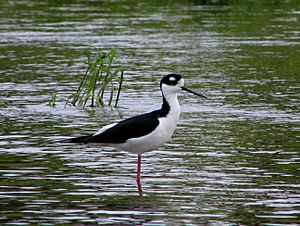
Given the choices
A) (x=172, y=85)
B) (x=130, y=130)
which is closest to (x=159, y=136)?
(x=130, y=130)

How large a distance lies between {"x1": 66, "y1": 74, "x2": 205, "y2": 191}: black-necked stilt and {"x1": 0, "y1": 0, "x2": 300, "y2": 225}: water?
520 millimetres

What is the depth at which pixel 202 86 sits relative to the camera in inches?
927

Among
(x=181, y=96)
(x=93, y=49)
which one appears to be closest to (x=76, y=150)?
(x=181, y=96)

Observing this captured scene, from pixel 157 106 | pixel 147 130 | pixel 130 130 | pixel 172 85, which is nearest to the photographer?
pixel 147 130

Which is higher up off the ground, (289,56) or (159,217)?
(159,217)

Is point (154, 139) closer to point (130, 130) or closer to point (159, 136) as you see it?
point (159, 136)

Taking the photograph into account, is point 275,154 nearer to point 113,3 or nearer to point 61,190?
point 61,190

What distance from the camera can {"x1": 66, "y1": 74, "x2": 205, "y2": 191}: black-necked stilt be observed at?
13.2 meters

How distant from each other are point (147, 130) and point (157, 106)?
762cm

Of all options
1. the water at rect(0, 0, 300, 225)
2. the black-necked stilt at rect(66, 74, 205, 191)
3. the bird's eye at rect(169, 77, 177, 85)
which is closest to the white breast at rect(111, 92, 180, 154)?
the black-necked stilt at rect(66, 74, 205, 191)

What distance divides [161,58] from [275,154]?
1380 centimetres

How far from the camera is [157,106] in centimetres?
2084

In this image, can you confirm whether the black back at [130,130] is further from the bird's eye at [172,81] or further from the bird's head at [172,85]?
the bird's eye at [172,81]

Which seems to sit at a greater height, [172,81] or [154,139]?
[172,81]
